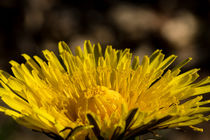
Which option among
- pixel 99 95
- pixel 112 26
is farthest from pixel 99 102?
pixel 112 26

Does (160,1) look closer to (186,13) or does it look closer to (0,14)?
(186,13)

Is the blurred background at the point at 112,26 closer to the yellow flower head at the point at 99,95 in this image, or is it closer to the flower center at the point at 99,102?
the yellow flower head at the point at 99,95

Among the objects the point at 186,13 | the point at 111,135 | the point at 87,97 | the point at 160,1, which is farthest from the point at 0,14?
the point at 111,135

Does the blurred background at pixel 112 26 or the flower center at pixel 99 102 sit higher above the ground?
the blurred background at pixel 112 26

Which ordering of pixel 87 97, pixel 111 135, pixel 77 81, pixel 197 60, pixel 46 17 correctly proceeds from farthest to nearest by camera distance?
pixel 46 17
pixel 197 60
pixel 77 81
pixel 87 97
pixel 111 135

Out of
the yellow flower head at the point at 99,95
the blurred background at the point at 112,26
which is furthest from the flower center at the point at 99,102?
the blurred background at the point at 112,26

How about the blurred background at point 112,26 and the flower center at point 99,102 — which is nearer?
the flower center at point 99,102

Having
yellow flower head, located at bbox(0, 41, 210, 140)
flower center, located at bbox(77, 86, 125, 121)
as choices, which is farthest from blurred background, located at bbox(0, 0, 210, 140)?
flower center, located at bbox(77, 86, 125, 121)
